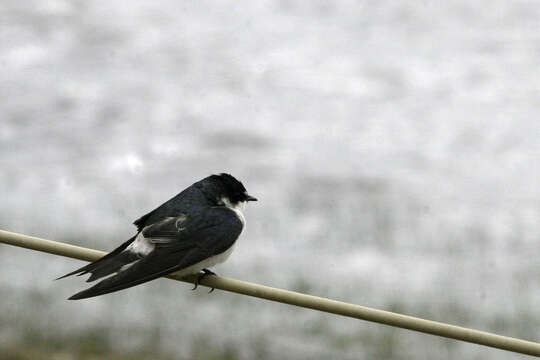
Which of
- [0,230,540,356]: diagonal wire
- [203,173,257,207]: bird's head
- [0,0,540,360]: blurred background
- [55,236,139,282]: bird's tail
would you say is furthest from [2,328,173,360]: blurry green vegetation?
[0,230,540,356]: diagonal wire

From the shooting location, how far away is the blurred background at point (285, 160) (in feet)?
12.0

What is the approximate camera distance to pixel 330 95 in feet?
18.3

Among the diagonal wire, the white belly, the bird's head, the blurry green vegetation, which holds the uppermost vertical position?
the bird's head

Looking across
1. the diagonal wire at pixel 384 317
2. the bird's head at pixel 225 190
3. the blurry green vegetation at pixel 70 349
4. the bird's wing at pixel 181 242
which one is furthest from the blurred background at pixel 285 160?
the diagonal wire at pixel 384 317

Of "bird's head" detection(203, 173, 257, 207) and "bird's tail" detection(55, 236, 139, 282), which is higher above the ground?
"bird's head" detection(203, 173, 257, 207)

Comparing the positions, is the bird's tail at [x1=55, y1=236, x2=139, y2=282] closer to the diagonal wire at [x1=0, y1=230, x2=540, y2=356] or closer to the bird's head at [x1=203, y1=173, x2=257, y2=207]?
the diagonal wire at [x1=0, y1=230, x2=540, y2=356]

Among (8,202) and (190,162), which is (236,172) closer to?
(190,162)

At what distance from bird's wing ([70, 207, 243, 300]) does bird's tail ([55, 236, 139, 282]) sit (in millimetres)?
22

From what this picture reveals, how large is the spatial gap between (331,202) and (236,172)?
536mm

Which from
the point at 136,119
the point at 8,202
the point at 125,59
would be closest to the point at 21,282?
the point at 8,202

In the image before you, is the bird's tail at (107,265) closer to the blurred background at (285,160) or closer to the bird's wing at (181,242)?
the bird's wing at (181,242)

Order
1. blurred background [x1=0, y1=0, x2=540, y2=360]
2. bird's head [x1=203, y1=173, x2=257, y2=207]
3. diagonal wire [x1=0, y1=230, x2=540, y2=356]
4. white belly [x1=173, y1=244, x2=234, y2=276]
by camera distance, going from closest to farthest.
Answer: diagonal wire [x1=0, y1=230, x2=540, y2=356]
white belly [x1=173, y1=244, x2=234, y2=276]
bird's head [x1=203, y1=173, x2=257, y2=207]
blurred background [x1=0, y1=0, x2=540, y2=360]

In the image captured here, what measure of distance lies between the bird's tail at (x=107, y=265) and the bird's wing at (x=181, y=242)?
0.9 inches

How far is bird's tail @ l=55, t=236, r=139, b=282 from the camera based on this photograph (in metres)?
2.18
